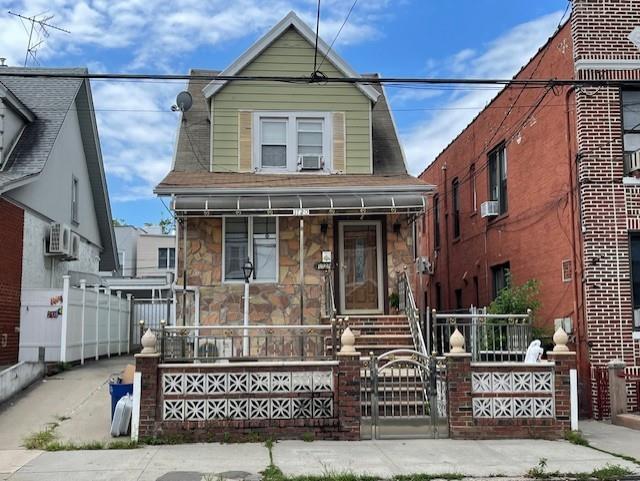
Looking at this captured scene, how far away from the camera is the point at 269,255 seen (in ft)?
48.3

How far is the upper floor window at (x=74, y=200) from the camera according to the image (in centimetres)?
1861

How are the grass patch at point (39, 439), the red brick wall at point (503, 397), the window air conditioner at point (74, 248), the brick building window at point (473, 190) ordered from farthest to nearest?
the brick building window at point (473, 190)
the window air conditioner at point (74, 248)
the red brick wall at point (503, 397)
the grass patch at point (39, 439)

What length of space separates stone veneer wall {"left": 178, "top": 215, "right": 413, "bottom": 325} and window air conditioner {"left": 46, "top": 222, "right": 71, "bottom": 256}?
11.9ft

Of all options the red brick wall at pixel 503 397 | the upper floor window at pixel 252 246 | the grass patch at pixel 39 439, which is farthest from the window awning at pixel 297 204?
the grass patch at pixel 39 439

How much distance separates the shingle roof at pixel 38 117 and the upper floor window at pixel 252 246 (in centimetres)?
454

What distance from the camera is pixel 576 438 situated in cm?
964

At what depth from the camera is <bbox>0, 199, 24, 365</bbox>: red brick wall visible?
13.5m

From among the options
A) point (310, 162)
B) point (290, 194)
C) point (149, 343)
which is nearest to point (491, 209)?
point (310, 162)

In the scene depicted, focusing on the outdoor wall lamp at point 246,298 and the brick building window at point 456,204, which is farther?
the brick building window at point 456,204

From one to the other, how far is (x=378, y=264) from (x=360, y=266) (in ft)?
1.34

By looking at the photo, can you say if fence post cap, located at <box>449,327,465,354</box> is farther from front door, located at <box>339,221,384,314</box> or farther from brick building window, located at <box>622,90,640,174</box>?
brick building window, located at <box>622,90,640,174</box>

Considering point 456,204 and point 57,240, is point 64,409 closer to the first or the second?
point 57,240

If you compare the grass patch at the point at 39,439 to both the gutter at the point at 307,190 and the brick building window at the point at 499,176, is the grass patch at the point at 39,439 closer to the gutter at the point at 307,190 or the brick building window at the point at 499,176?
the gutter at the point at 307,190

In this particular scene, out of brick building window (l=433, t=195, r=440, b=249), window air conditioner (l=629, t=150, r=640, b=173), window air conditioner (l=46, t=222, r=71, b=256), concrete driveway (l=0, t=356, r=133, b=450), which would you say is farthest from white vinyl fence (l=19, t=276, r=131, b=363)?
brick building window (l=433, t=195, r=440, b=249)
